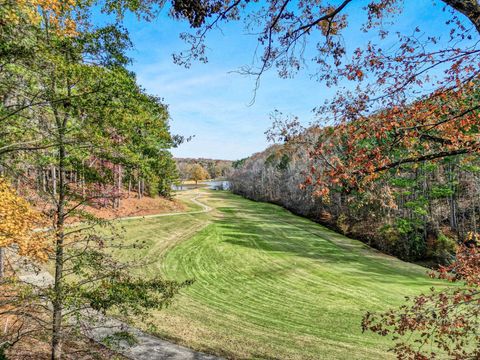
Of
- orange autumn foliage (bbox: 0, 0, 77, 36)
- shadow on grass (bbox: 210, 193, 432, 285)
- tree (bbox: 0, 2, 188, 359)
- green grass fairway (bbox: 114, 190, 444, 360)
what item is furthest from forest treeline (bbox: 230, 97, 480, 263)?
orange autumn foliage (bbox: 0, 0, 77, 36)

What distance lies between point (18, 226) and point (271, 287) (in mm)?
13267

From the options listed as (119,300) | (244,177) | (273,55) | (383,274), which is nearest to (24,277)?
(119,300)

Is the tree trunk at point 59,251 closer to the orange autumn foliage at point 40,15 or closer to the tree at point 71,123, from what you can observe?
the tree at point 71,123

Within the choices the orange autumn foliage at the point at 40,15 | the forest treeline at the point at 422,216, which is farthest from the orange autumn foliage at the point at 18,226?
the forest treeline at the point at 422,216

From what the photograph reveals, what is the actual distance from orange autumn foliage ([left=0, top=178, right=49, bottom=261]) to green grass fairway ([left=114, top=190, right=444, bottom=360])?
5.95 meters

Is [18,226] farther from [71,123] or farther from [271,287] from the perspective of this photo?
[271,287]

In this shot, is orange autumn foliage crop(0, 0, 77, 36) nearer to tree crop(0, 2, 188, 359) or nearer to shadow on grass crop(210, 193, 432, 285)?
tree crop(0, 2, 188, 359)

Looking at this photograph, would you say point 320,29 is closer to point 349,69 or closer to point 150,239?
point 349,69

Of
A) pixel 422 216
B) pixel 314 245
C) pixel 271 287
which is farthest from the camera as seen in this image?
pixel 422 216

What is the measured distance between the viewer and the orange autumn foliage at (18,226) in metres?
5.32

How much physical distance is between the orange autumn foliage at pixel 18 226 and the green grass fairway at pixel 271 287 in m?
5.95

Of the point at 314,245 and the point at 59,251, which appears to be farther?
the point at 314,245

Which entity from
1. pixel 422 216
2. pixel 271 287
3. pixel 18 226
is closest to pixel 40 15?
pixel 18 226

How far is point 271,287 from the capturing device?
16.5 m
